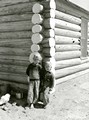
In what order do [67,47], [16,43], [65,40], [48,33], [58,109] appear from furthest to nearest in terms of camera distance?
[67,47] → [65,40] → [16,43] → [48,33] → [58,109]

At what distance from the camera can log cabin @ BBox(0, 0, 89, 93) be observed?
715 cm

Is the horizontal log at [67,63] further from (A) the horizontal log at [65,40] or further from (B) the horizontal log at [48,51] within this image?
(B) the horizontal log at [48,51]

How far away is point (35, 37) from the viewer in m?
7.09

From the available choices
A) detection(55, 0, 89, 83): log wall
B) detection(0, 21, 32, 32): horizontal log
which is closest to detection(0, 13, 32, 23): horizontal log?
detection(0, 21, 32, 32): horizontal log

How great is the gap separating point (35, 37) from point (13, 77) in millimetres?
1769

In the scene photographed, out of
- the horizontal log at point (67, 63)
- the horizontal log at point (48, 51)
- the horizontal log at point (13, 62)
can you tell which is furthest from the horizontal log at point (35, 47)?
the horizontal log at point (67, 63)

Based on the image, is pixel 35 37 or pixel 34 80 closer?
pixel 34 80

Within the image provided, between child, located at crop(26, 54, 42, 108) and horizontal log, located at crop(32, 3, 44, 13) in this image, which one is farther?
horizontal log, located at crop(32, 3, 44, 13)

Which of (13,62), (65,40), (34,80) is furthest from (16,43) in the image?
(65,40)

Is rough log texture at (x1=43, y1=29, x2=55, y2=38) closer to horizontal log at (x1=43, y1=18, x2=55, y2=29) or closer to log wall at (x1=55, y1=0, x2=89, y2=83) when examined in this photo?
horizontal log at (x1=43, y1=18, x2=55, y2=29)

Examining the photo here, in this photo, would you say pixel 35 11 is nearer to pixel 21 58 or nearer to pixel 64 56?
pixel 21 58

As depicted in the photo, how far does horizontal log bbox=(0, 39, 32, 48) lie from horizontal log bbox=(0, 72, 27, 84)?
104 cm

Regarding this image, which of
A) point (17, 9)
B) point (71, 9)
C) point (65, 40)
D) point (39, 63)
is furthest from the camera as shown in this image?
point (71, 9)

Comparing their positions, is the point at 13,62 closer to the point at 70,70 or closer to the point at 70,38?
the point at 70,70
